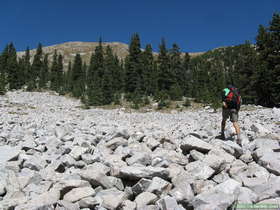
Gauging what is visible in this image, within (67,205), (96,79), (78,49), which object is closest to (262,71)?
(96,79)

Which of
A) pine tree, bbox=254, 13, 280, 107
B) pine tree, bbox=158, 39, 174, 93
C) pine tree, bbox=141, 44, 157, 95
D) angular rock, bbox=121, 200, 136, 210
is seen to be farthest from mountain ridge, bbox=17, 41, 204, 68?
angular rock, bbox=121, 200, 136, 210

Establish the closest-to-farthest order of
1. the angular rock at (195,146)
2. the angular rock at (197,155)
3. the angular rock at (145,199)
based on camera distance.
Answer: the angular rock at (145,199)
the angular rock at (197,155)
the angular rock at (195,146)

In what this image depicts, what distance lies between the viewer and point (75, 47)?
496ft

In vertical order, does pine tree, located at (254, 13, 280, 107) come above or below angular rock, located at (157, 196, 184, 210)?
above

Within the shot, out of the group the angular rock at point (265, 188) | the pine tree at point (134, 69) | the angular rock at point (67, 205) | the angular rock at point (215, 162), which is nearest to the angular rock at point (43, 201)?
the angular rock at point (67, 205)

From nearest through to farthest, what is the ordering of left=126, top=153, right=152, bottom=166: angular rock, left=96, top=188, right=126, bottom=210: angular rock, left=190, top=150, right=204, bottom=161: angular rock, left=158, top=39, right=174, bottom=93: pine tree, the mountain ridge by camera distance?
1. left=96, top=188, right=126, bottom=210: angular rock
2. left=126, top=153, right=152, bottom=166: angular rock
3. left=190, top=150, right=204, bottom=161: angular rock
4. left=158, top=39, right=174, bottom=93: pine tree
5. the mountain ridge

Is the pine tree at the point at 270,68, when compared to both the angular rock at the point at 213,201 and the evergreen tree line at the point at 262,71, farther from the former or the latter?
the angular rock at the point at 213,201

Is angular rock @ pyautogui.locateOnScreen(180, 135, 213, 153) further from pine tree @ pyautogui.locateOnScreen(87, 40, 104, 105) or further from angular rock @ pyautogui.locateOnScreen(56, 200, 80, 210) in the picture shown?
pine tree @ pyautogui.locateOnScreen(87, 40, 104, 105)

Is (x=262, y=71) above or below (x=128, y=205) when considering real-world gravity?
above

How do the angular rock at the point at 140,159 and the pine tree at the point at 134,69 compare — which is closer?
the angular rock at the point at 140,159

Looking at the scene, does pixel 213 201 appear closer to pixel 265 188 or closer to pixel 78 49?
pixel 265 188

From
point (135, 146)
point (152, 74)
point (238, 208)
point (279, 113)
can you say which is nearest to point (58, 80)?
point (152, 74)

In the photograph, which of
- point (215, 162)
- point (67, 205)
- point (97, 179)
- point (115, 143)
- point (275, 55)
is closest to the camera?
point (67, 205)

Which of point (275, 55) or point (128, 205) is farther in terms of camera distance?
point (275, 55)
